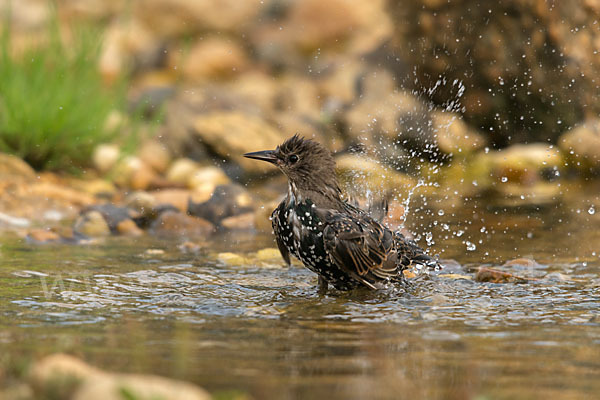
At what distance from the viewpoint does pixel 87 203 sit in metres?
9.16

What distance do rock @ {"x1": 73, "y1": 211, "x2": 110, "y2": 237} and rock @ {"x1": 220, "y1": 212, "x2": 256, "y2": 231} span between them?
1.22 m

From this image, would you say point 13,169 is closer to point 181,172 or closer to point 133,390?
point 181,172

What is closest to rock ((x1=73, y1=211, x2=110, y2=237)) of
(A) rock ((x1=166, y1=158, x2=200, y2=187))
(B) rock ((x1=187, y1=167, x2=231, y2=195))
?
(B) rock ((x1=187, y1=167, x2=231, y2=195))

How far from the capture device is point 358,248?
582 cm

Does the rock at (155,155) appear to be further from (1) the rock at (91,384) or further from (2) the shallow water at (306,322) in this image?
(1) the rock at (91,384)

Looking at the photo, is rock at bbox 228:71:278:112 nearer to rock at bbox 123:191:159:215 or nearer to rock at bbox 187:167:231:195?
rock at bbox 187:167:231:195

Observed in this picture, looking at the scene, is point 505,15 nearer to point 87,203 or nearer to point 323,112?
point 323,112

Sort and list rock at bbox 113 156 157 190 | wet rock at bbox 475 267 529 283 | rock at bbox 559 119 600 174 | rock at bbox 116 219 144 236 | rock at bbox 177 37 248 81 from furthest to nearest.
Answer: rock at bbox 177 37 248 81 < rock at bbox 559 119 600 174 < rock at bbox 113 156 157 190 < rock at bbox 116 219 144 236 < wet rock at bbox 475 267 529 283

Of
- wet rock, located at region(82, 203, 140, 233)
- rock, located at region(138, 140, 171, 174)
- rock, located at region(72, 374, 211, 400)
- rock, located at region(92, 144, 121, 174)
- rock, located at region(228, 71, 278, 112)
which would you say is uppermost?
rock, located at region(228, 71, 278, 112)

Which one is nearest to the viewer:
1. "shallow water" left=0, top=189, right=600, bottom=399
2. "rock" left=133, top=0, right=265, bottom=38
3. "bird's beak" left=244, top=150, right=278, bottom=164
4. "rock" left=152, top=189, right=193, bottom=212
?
Answer: "shallow water" left=0, top=189, right=600, bottom=399

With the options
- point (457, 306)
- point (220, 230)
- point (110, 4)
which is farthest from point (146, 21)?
point (457, 306)

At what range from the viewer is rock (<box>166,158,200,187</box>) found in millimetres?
10469

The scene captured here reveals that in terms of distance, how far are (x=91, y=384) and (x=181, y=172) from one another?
24.9 feet

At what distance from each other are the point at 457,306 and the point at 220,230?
12.8 ft
